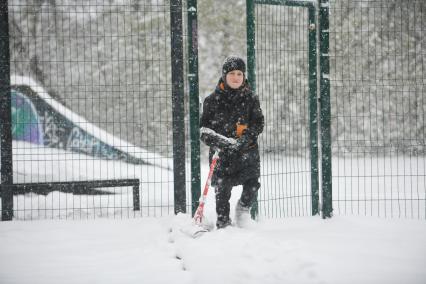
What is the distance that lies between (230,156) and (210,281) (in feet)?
5.07

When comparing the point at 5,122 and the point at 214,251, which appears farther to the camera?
the point at 5,122

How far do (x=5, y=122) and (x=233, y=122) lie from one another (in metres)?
2.88

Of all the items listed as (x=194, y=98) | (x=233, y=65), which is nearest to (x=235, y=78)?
(x=233, y=65)

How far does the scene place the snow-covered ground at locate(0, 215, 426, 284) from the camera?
10.3 ft

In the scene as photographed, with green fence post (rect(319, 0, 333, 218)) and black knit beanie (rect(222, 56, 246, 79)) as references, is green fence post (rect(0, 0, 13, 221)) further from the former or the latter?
green fence post (rect(319, 0, 333, 218))

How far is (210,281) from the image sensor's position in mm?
3000

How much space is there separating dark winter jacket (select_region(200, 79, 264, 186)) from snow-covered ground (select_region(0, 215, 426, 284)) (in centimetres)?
59

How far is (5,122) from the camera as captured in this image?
507 centimetres

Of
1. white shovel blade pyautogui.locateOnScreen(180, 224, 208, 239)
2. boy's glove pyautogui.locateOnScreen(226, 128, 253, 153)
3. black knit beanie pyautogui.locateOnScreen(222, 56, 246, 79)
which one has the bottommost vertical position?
white shovel blade pyautogui.locateOnScreen(180, 224, 208, 239)

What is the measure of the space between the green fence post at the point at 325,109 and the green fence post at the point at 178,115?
1.67 meters

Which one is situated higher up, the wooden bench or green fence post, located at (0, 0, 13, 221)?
green fence post, located at (0, 0, 13, 221)

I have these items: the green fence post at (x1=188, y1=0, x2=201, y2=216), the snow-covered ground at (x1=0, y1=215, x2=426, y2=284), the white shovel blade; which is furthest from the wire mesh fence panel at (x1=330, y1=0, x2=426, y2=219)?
the white shovel blade

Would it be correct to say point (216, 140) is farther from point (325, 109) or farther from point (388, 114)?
point (388, 114)

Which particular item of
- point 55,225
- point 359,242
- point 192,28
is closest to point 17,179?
point 55,225
